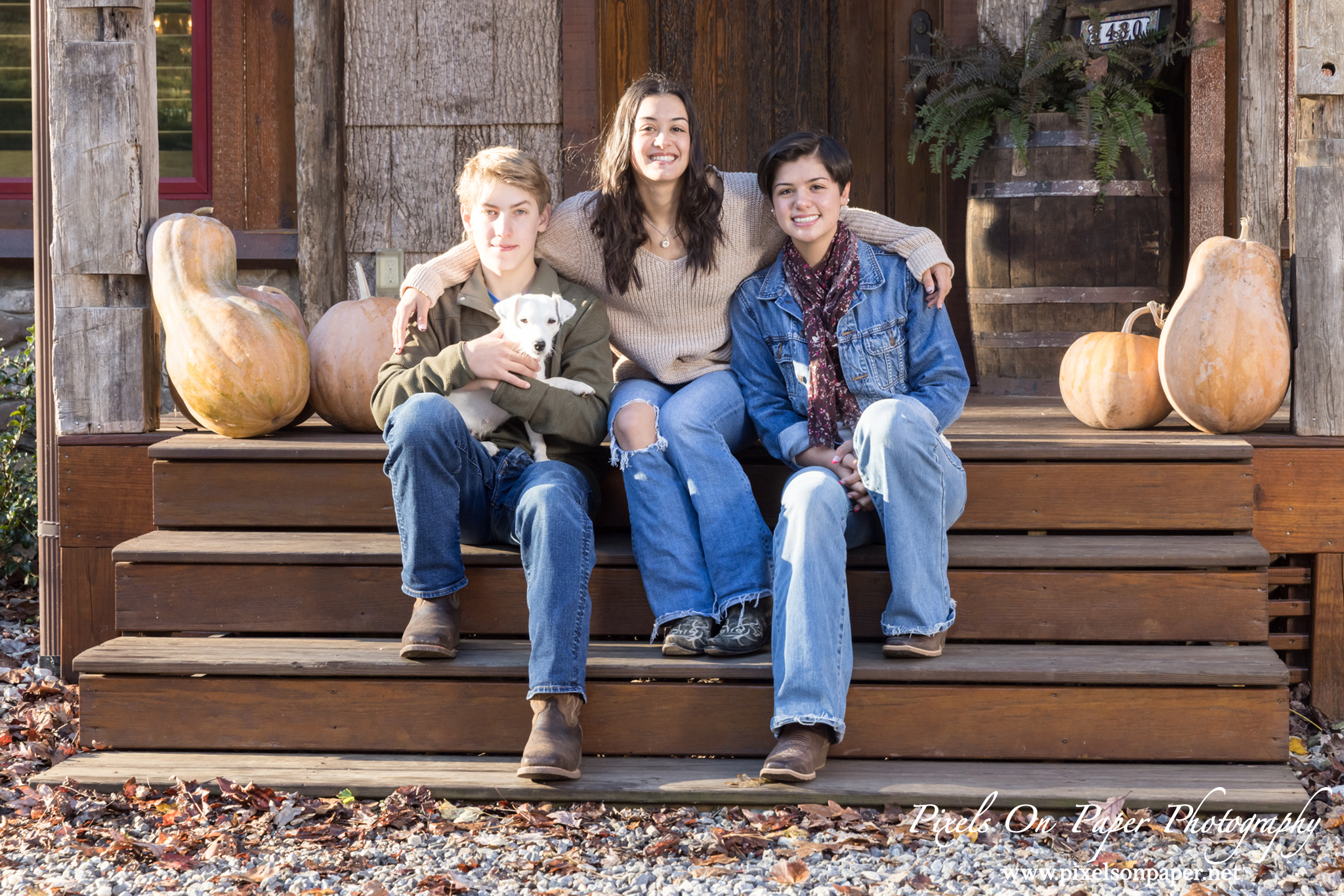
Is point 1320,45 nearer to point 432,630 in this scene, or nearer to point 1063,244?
point 1063,244

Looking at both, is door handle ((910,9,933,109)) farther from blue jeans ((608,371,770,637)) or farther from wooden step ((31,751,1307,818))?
wooden step ((31,751,1307,818))

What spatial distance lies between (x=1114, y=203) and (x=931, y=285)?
166cm

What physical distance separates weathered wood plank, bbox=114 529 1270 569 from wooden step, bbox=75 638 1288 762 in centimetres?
21

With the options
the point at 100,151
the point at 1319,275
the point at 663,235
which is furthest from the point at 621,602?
the point at 1319,275

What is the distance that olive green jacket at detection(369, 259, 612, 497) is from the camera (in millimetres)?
2799

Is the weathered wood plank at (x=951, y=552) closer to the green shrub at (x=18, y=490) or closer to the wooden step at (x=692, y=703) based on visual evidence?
the wooden step at (x=692, y=703)

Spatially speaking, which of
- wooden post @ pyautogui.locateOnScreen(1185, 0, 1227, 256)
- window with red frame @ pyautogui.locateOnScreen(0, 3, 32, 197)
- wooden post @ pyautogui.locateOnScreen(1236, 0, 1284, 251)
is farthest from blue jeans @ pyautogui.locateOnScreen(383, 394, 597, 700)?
window with red frame @ pyautogui.locateOnScreen(0, 3, 32, 197)

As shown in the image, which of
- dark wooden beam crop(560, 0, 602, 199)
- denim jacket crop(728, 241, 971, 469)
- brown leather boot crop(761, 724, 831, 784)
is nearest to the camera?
brown leather boot crop(761, 724, 831, 784)

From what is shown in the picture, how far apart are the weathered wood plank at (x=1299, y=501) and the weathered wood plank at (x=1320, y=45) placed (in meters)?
0.99

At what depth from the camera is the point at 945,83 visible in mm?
4699

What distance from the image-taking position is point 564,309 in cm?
293

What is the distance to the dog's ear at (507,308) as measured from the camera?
2896 mm

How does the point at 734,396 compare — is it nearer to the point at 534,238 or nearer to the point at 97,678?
the point at 534,238

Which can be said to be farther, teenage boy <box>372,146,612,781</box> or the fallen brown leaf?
teenage boy <box>372,146,612,781</box>
